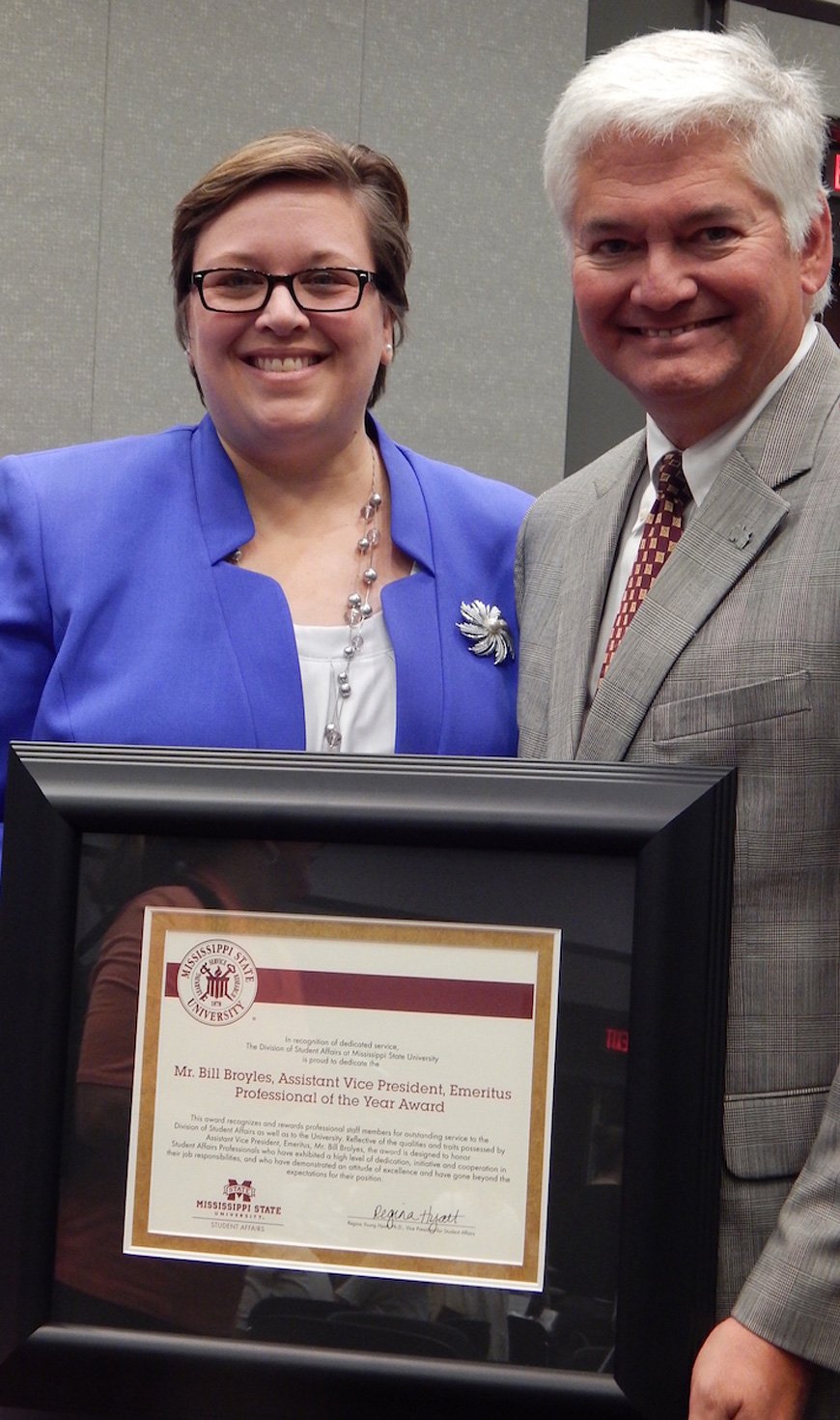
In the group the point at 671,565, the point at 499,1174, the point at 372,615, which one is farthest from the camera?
the point at 372,615

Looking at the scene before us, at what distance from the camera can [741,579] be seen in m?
1.30

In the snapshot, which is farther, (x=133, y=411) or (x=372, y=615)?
(x=133, y=411)

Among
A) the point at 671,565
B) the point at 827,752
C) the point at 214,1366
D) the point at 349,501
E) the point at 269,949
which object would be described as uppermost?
the point at 349,501

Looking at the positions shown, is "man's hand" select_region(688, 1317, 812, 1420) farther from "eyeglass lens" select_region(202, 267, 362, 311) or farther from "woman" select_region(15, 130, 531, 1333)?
"eyeglass lens" select_region(202, 267, 362, 311)

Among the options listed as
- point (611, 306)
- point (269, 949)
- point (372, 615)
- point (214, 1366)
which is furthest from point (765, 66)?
point (214, 1366)

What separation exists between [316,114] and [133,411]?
85 centimetres

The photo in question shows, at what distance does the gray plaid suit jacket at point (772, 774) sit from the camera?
46.4 inches

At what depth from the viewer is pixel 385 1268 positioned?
117 centimetres

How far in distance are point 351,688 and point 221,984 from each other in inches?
23.2

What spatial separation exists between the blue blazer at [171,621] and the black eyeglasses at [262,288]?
0.18 metres

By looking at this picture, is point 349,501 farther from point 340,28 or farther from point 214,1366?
point 340,28

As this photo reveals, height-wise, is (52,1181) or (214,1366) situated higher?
(52,1181)

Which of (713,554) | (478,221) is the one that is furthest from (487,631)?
(478,221)
